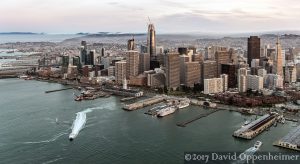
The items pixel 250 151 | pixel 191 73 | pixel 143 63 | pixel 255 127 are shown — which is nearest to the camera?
pixel 250 151

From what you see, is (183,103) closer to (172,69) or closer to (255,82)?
(172,69)

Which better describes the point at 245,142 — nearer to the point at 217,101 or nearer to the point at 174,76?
the point at 217,101

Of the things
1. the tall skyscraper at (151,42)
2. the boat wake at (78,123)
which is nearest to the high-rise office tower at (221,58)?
the tall skyscraper at (151,42)

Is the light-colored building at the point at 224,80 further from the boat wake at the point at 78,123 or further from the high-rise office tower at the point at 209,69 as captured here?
the boat wake at the point at 78,123

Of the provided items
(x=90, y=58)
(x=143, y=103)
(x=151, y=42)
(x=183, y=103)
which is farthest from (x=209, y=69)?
(x=90, y=58)

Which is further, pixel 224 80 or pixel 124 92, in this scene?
pixel 224 80

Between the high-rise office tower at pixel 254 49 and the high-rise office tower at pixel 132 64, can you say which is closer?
the high-rise office tower at pixel 132 64
